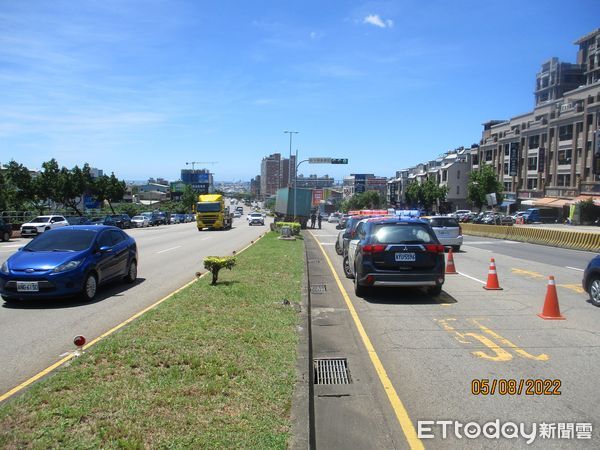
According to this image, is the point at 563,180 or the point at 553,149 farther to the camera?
the point at 553,149

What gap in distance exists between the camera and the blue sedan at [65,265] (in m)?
9.67

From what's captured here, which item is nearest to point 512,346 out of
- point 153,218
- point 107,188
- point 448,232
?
point 448,232

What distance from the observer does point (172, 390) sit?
16.0ft

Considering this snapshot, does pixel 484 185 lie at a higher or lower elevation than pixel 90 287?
higher

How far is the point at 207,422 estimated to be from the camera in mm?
4199

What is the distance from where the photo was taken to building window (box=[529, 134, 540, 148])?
246 feet

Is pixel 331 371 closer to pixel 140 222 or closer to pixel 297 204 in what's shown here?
pixel 297 204

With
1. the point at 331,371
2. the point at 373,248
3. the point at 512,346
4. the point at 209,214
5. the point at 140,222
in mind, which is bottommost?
the point at 140,222

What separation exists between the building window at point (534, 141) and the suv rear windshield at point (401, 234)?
72296 millimetres

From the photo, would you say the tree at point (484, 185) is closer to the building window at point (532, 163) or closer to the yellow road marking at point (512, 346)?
the building window at point (532, 163)

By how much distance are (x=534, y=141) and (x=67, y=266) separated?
7795cm

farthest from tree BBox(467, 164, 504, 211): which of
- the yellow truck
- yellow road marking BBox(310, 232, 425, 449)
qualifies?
yellow road marking BBox(310, 232, 425, 449)

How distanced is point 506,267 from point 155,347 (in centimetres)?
1390

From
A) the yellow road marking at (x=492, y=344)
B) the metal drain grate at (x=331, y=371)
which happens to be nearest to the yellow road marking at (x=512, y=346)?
the yellow road marking at (x=492, y=344)
